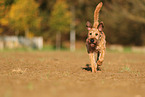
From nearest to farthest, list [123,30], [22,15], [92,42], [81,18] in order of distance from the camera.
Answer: [92,42], [22,15], [123,30], [81,18]

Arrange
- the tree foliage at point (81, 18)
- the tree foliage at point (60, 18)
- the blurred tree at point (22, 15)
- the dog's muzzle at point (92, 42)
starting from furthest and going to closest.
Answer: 1. the tree foliage at point (60, 18)
2. the blurred tree at point (22, 15)
3. the tree foliage at point (81, 18)
4. the dog's muzzle at point (92, 42)

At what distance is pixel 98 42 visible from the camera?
10.7m

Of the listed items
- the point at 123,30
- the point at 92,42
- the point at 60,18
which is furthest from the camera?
the point at 123,30

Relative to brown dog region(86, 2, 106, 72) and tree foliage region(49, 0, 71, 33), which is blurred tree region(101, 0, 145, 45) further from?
brown dog region(86, 2, 106, 72)

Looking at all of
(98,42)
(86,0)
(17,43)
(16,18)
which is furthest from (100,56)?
(86,0)

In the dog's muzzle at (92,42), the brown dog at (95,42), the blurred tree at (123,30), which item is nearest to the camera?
the dog's muzzle at (92,42)

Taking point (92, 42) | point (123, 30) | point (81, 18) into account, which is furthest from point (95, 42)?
point (81, 18)

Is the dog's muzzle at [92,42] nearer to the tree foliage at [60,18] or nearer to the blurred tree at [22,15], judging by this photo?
the blurred tree at [22,15]

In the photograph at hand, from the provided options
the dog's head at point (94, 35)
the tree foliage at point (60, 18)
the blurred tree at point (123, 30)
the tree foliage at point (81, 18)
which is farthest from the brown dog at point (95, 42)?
the blurred tree at point (123, 30)

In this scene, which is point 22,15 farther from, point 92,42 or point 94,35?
point 92,42

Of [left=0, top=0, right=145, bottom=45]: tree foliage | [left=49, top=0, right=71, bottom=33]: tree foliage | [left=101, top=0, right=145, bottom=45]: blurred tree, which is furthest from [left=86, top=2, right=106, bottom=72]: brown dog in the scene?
[left=101, top=0, right=145, bottom=45]: blurred tree

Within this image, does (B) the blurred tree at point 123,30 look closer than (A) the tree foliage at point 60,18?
No

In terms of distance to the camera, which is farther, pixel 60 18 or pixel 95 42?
pixel 60 18

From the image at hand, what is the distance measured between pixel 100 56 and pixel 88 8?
36574 mm
